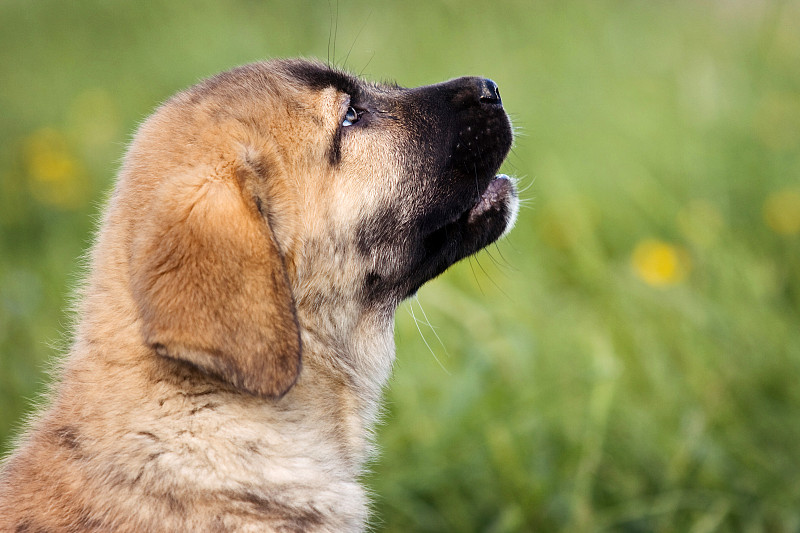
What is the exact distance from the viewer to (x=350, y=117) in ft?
9.26

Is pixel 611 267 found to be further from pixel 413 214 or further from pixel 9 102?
pixel 9 102

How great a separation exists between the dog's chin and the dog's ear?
75 cm

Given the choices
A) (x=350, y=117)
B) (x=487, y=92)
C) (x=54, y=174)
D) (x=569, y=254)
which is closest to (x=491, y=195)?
(x=487, y=92)

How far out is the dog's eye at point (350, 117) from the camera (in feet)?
9.16

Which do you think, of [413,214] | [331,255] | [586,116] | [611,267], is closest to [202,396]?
[331,255]

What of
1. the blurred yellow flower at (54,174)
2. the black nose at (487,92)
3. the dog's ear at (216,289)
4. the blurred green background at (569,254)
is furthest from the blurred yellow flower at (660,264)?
the blurred yellow flower at (54,174)

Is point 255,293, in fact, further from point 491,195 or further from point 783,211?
point 783,211

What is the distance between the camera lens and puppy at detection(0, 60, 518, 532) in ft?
7.19

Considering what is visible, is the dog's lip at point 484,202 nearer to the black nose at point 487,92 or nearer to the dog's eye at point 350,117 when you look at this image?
the black nose at point 487,92

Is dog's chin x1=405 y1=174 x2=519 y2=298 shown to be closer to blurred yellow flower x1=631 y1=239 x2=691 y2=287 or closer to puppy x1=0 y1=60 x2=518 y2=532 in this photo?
puppy x1=0 y1=60 x2=518 y2=532

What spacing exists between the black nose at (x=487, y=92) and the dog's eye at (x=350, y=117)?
462 mm

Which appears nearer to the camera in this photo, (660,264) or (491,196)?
(491,196)

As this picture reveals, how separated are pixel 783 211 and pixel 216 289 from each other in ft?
11.3

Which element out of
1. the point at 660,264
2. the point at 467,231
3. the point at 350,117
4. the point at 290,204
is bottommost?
the point at 290,204
